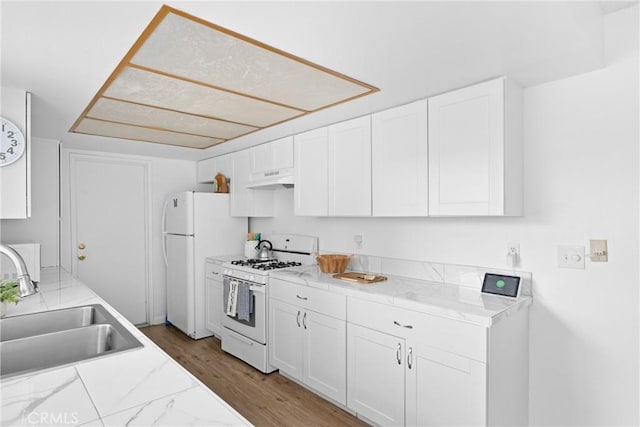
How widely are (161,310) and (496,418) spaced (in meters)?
4.04

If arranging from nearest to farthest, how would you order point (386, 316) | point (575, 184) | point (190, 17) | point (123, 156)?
point (190, 17)
point (575, 184)
point (386, 316)
point (123, 156)

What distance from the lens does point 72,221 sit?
412cm

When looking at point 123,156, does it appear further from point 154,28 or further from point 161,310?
point 154,28

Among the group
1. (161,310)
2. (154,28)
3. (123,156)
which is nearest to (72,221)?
(123,156)

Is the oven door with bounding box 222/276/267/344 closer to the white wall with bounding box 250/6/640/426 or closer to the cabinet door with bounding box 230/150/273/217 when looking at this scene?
the cabinet door with bounding box 230/150/273/217

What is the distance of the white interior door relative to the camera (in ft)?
13.7

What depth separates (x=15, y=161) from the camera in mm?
2186

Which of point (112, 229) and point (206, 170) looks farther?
point (206, 170)

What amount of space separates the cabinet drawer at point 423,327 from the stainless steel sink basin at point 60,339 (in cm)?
143

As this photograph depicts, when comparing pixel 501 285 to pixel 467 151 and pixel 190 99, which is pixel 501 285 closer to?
pixel 467 151

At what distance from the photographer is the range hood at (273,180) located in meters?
3.54

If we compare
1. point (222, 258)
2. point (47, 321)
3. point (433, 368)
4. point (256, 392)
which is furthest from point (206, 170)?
point (433, 368)

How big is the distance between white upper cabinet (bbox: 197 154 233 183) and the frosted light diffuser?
3.24 ft

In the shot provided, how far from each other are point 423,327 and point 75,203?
395 cm
